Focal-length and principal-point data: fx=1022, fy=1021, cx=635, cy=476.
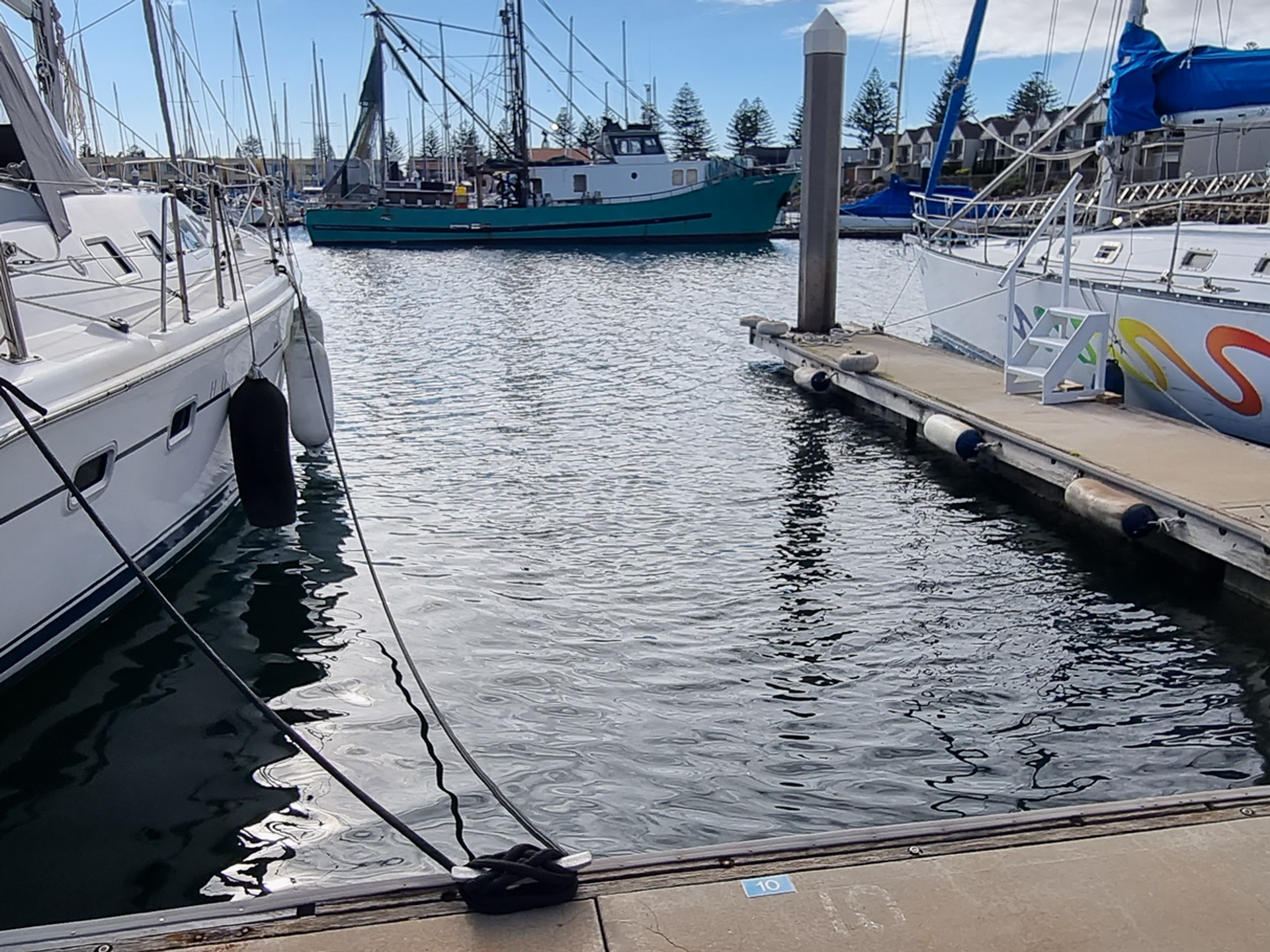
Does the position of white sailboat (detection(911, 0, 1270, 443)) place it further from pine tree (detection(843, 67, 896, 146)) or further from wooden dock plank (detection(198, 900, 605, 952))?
pine tree (detection(843, 67, 896, 146))

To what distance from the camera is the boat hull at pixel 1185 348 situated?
8766 millimetres

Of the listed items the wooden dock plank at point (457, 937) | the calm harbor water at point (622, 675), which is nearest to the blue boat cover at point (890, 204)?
the calm harbor water at point (622, 675)

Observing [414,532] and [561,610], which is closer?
[561,610]

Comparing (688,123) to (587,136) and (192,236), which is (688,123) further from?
(192,236)

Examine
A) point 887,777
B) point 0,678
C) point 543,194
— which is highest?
point 543,194

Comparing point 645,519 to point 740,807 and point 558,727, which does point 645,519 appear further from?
point 740,807

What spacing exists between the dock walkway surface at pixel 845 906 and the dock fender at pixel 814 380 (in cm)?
987

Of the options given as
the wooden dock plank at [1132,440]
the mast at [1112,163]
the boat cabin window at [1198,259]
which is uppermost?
the mast at [1112,163]

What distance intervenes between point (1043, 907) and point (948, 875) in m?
0.24

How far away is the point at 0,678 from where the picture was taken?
175 inches

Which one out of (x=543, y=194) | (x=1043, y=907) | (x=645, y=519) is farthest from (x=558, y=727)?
(x=543, y=194)

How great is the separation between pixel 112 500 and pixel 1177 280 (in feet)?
31.9

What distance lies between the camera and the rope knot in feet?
8.45

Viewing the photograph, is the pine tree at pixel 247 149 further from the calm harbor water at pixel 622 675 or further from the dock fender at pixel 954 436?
the dock fender at pixel 954 436
